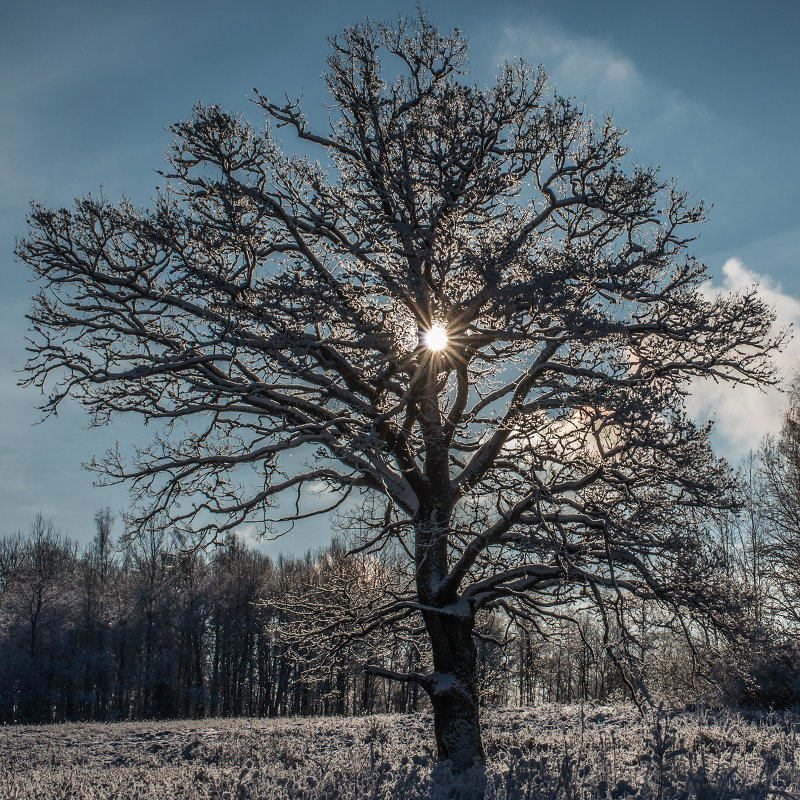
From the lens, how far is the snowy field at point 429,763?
6.56 m

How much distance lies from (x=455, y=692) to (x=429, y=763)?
1194mm

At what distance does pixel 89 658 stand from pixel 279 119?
2103 inches

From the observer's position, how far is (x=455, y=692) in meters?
9.04

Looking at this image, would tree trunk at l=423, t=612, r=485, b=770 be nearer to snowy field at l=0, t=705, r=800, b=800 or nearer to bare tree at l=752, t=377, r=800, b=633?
snowy field at l=0, t=705, r=800, b=800

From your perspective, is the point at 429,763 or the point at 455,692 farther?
the point at 429,763

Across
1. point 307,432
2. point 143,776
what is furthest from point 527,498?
point 143,776

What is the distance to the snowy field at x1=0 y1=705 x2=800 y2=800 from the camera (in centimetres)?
656

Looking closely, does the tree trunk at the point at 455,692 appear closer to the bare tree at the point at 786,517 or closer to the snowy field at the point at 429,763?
the snowy field at the point at 429,763

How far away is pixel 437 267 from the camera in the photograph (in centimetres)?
884

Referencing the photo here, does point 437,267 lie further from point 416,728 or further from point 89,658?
point 89,658

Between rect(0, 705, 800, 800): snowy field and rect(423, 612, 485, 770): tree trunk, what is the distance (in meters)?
0.42

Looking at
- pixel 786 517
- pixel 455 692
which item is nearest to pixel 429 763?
pixel 455 692

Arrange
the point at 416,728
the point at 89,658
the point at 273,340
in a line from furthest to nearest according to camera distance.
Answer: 1. the point at 89,658
2. the point at 416,728
3. the point at 273,340

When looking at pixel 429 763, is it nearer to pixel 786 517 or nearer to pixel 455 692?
pixel 455 692
